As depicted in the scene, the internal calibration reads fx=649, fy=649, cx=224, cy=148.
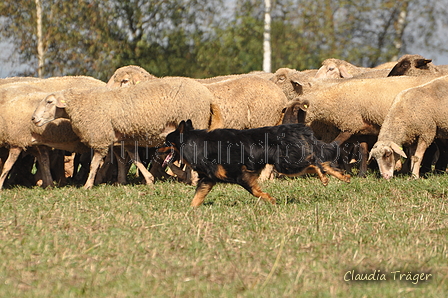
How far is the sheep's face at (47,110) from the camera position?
33.6ft

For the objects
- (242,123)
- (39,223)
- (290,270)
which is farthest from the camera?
(242,123)

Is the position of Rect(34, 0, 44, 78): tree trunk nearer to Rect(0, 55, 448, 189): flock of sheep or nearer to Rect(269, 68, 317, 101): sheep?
Rect(0, 55, 448, 189): flock of sheep

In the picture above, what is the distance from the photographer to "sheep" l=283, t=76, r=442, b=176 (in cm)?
1119

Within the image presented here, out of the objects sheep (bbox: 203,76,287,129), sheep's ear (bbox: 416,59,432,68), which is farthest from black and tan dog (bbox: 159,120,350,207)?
sheep's ear (bbox: 416,59,432,68)

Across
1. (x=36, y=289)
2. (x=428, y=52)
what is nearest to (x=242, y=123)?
(x=36, y=289)

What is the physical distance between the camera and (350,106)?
11.2m

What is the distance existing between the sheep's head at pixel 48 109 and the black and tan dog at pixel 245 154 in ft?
11.7

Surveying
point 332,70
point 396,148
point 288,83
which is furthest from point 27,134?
point 332,70

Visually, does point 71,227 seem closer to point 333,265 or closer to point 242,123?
point 333,265

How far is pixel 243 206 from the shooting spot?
7.23 metres

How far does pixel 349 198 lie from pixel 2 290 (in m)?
4.82

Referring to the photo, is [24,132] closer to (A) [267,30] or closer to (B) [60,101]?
(B) [60,101]

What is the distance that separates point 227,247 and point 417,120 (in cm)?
604

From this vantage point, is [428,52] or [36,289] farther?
[428,52]
